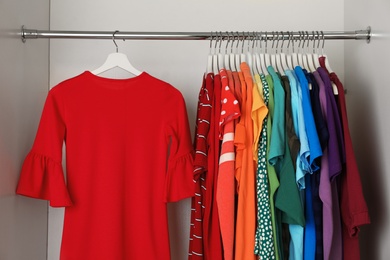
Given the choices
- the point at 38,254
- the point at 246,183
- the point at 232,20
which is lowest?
the point at 38,254

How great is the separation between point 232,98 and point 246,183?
0.27 metres

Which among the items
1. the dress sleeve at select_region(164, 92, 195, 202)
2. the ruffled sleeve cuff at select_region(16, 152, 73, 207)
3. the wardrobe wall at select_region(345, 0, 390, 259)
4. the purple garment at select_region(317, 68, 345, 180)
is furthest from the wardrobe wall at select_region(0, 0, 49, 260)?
the wardrobe wall at select_region(345, 0, 390, 259)

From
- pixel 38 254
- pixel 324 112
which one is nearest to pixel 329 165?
pixel 324 112

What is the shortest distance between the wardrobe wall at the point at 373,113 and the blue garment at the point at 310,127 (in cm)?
27

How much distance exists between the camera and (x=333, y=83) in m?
1.53

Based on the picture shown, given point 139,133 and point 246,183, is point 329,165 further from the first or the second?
point 139,133

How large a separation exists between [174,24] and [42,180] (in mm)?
855

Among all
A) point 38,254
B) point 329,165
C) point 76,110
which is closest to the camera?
point 329,165

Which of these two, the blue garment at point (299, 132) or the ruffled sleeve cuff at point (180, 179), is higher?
the blue garment at point (299, 132)

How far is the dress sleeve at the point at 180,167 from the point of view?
5.25ft

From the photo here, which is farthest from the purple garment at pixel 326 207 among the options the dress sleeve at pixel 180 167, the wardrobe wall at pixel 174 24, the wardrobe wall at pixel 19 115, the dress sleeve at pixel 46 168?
the wardrobe wall at pixel 19 115

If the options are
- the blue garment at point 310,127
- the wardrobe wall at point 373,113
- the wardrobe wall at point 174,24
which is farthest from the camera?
the wardrobe wall at point 174,24

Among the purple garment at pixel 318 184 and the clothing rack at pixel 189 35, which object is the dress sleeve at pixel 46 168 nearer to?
the clothing rack at pixel 189 35

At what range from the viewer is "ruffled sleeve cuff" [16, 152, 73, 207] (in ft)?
5.14
